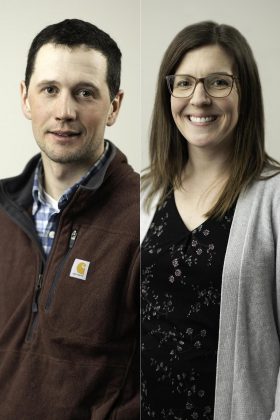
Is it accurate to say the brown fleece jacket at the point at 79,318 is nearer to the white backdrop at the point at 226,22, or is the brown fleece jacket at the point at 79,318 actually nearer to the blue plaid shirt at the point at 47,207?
the blue plaid shirt at the point at 47,207

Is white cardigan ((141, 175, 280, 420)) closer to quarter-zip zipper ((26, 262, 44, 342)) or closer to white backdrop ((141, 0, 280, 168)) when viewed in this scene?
white backdrop ((141, 0, 280, 168))

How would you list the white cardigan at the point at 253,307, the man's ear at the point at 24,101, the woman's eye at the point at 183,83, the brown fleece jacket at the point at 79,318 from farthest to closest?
the man's ear at the point at 24,101 → the brown fleece jacket at the point at 79,318 → the woman's eye at the point at 183,83 → the white cardigan at the point at 253,307

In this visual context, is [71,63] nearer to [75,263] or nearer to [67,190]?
[67,190]

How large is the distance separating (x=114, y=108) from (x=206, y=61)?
33 cm

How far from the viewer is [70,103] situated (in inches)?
54.8

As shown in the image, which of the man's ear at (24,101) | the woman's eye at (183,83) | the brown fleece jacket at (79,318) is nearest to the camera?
the woman's eye at (183,83)

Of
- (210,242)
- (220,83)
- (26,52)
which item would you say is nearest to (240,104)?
(220,83)

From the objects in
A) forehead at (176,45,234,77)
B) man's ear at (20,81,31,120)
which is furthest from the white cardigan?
man's ear at (20,81,31,120)

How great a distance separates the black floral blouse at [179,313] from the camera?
1217mm

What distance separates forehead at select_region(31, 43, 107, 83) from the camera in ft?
4.52

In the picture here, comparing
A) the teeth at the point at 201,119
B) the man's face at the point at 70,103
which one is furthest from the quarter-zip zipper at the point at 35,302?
the teeth at the point at 201,119

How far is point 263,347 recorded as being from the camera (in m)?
1.15

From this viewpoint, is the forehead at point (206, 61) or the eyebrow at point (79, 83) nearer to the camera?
the forehead at point (206, 61)

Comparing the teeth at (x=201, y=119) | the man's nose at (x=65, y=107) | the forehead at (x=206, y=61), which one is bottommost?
the teeth at (x=201, y=119)
